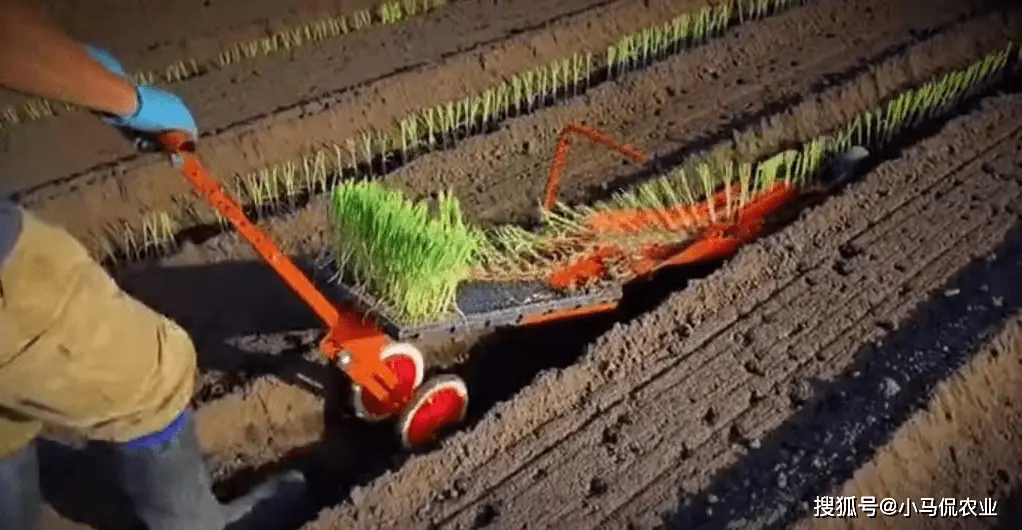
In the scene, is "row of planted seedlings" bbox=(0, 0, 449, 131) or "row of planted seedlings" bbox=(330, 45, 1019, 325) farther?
"row of planted seedlings" bbox=(0, 0, 449, 131)

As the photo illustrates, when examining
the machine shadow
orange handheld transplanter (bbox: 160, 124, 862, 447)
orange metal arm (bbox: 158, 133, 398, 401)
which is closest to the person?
orange metal arm (bbox: 158, 133, 398, 401)

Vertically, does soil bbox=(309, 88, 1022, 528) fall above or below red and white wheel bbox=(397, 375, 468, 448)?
below

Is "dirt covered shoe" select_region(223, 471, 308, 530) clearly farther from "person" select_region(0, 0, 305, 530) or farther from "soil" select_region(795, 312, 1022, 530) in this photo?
"soil" select_region(795, 312, 1022, 530)

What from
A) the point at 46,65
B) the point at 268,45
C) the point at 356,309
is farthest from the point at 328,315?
the point at 268,45

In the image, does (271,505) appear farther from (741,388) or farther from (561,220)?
(741,388)

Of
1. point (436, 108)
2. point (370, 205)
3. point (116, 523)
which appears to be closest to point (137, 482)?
point (116, 523)

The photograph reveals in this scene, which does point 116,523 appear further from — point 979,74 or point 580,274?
point 979,74
